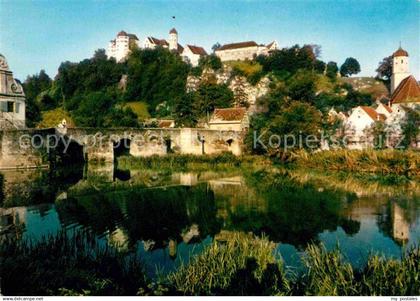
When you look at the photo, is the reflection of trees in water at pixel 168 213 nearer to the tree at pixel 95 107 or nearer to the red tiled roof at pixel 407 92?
the red tiled roof at pixel 407 92

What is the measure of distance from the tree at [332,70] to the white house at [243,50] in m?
13.8

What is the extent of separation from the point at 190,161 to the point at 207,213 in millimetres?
21715

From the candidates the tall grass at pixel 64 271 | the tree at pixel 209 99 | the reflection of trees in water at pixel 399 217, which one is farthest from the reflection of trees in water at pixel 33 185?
the tree at pixel 209 99

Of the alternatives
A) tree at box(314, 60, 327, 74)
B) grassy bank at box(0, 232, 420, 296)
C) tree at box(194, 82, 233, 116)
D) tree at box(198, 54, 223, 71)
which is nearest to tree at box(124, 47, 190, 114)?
tree at box(198, 54, 223, 71)

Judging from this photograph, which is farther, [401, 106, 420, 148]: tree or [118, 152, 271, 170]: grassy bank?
[401, 106, 420, 148]: tree

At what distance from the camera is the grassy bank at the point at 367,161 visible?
87.3 feet

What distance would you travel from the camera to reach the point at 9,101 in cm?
3203

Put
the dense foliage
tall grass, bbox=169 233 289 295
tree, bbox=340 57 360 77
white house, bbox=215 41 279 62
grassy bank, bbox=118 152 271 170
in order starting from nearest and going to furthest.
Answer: tall grass, bbox=169 233 289 295 → grassy bank, bbox=118 152 271 170 → the dense foliage → white house, bbox=215 41 279 62 → tree, bbox=340 57 360 77

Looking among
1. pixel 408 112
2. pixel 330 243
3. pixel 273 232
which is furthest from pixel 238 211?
pixel 408 112

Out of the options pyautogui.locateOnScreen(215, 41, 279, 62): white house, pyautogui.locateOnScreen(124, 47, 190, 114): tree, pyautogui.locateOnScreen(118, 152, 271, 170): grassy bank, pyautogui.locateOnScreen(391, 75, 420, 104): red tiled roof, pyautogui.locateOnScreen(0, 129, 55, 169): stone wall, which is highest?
pyautogui.locateOnScreen(215, 41, 279, 62): white house

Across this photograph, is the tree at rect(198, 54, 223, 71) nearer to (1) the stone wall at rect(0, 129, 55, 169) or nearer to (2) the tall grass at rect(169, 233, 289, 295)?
(1) the stone wall at rect(0, 129, 55, 169)

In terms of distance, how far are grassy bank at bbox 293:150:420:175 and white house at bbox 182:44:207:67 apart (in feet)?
240

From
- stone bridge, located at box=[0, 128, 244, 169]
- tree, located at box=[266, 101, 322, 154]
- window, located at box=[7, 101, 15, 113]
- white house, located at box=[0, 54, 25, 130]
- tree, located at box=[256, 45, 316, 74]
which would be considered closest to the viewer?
stone bridge, located at box=[0, 128, 244, 169]

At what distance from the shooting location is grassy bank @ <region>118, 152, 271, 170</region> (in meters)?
34.5
